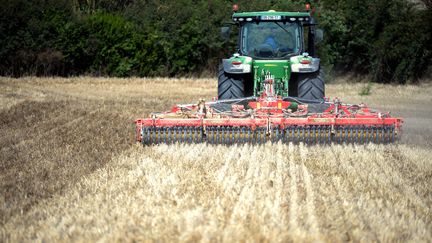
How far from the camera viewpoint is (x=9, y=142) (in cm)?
877

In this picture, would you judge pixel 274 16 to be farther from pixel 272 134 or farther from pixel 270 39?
pixel 272 134

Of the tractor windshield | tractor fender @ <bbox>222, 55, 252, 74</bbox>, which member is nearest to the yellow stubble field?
tractor fender @ <bbox>222, 55, 252, 74</bbox>

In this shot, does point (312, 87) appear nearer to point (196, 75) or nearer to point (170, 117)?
point (170, 117)

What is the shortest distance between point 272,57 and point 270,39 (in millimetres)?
263

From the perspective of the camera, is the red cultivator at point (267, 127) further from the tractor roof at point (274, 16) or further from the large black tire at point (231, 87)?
the tractor roof at point (274, 16)

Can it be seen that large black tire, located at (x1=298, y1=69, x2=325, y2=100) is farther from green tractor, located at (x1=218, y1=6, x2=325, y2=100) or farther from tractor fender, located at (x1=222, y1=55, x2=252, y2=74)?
tractor fender, located at (x1=222, y1=55, x2=252, y2=74)

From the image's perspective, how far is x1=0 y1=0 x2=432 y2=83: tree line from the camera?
24266 millimetres

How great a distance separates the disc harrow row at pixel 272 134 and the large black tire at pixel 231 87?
1655 millimetres

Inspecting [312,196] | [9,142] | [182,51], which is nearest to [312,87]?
[9,142]

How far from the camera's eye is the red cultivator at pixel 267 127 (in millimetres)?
8453

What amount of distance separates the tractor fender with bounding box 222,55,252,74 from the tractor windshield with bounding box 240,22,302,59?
1.30ft

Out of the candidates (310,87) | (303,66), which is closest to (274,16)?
(303,66)

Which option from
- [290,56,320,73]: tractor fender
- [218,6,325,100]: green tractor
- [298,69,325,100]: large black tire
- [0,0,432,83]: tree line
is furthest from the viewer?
[0,0,432,83]: tree line

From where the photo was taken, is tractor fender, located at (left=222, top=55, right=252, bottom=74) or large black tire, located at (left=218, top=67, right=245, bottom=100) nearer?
tractor fender, located at (left=222, top=55, right=252, bottom=74)
